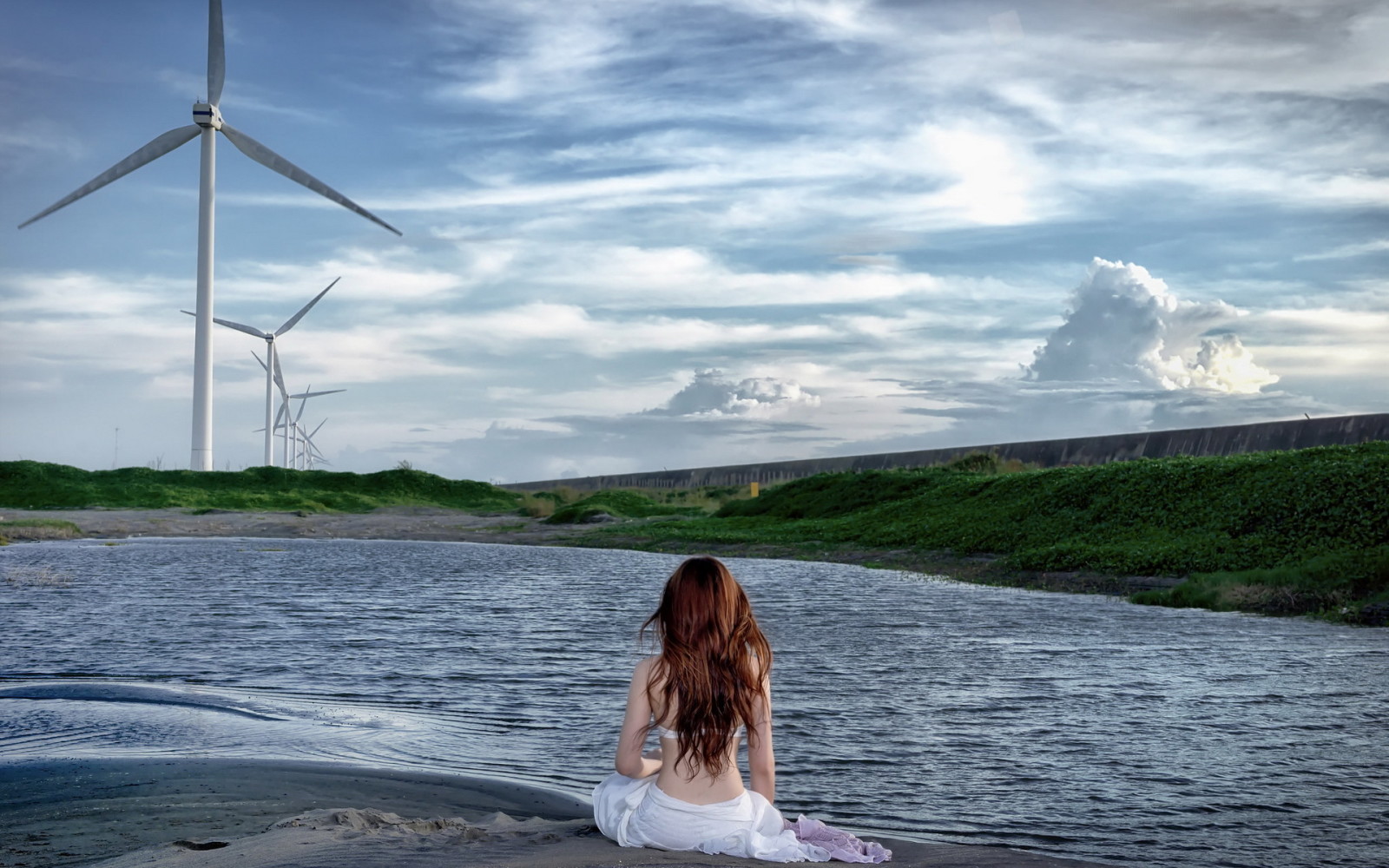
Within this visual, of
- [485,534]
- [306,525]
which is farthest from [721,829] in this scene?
[306,525]

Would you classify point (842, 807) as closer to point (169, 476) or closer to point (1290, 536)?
point (1290, 536)

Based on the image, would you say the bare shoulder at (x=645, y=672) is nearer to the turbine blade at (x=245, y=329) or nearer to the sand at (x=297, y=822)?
the sand at (x=297, y=822)

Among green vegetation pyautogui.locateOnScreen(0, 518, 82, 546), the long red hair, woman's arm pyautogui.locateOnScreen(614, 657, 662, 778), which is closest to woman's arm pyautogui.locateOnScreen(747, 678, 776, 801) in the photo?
the long red hair

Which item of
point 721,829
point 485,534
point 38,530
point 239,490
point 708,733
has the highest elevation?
point 239,490

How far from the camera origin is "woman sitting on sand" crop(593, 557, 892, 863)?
530 cm

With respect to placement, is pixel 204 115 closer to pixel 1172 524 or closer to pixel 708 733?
pixel 1172 524

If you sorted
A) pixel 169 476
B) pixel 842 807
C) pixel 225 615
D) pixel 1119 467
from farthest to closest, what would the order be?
pixel 169 476 → pixel 1119 467 → pixel 225 615 → pixel 842 807

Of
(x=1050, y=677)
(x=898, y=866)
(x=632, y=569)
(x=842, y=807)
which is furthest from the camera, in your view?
(x=632, y=569)

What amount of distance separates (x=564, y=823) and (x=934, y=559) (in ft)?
71.1

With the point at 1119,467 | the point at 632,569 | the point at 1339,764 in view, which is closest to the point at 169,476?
the point at 632,569

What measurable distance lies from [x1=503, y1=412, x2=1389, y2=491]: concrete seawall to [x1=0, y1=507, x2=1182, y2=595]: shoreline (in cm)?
955

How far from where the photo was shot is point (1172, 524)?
79.8 feet

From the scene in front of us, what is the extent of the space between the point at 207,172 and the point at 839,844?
60.2 m

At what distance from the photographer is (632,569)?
26672 millimetres
